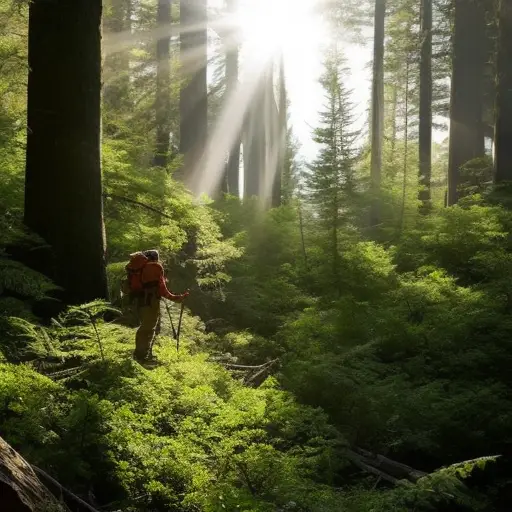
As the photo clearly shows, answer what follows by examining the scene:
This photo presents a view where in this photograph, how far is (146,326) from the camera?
627 cm

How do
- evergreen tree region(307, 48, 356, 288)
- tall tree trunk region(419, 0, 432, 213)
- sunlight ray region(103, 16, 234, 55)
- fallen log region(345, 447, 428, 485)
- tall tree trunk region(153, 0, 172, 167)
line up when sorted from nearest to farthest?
fallen log region(345, 447, 428, 485), evergreen tree region(307, 48, 356, 288), tall tree trunk region(153, 0, 172, 167), sunlight ray region(103, 16, 234, 55), tall tree trunk region(419, 0, 432, 213)

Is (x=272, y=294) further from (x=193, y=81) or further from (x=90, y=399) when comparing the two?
(x=193, y=81)

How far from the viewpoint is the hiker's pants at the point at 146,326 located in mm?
6141

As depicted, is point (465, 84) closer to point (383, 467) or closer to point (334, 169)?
point (334, 169)

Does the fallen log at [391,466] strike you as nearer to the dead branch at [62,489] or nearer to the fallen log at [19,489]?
the dead branch at [62,489]

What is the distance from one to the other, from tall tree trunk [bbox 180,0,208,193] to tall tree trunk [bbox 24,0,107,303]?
37.2 ft

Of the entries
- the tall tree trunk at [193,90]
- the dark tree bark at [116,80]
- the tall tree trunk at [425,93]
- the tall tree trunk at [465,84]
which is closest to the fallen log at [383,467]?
the tall tree trunk at [193,90]

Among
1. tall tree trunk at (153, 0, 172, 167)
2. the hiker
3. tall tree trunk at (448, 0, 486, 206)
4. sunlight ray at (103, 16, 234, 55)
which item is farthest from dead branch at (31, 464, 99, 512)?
tall tree trunk at (448, 0, 486, 206)

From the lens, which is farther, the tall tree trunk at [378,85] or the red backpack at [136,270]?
the tall tree trunk at [378,85]

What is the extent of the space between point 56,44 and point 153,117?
1296 cm

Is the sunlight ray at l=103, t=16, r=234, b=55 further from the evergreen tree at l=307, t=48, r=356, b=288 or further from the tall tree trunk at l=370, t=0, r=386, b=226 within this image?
the evergreen tree at l=307, t=48, r=356, b=288

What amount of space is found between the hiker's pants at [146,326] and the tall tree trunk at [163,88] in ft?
32.7

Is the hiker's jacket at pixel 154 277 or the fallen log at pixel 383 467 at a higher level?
the hiker's jacket at pixel 154 277

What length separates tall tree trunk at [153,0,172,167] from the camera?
17.0m
